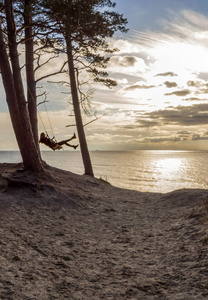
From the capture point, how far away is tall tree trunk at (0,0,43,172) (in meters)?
8.92

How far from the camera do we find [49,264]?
15.3 feet

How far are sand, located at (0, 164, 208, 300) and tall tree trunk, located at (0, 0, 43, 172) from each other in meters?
0.67

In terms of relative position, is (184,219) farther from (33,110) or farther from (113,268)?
(33,110)

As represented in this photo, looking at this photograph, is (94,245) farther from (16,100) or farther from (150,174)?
(150,174)

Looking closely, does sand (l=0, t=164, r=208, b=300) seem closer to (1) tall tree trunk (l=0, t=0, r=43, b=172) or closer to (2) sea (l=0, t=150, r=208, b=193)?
(1) tall tree trunk (l=0, t=0, r=43, b=172)

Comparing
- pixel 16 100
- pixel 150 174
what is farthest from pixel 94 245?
pixel 150 174

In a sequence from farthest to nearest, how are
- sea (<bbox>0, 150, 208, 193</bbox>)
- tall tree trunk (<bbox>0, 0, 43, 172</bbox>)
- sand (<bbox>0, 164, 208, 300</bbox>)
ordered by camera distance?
1. sea (<bbox>0, 150, 208, 193</bbox>)
2. tall tree trunk (<bbox>0, 0, 43, 172</bbox>)
3. sand (<bbox>0, 164, 208, 300</bbox>)

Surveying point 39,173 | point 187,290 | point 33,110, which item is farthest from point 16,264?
point 33,110

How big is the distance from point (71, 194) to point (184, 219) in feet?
12.3

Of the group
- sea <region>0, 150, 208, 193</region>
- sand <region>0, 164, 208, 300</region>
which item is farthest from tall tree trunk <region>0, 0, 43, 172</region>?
sea <region>0, 150, 208, 193</region>

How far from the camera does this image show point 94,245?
18.5 ft

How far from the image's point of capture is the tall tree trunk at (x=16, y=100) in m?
8.92

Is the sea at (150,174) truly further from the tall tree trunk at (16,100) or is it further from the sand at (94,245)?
the tall tree trunk at (16,100)

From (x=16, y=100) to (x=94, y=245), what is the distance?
557 centimetres
